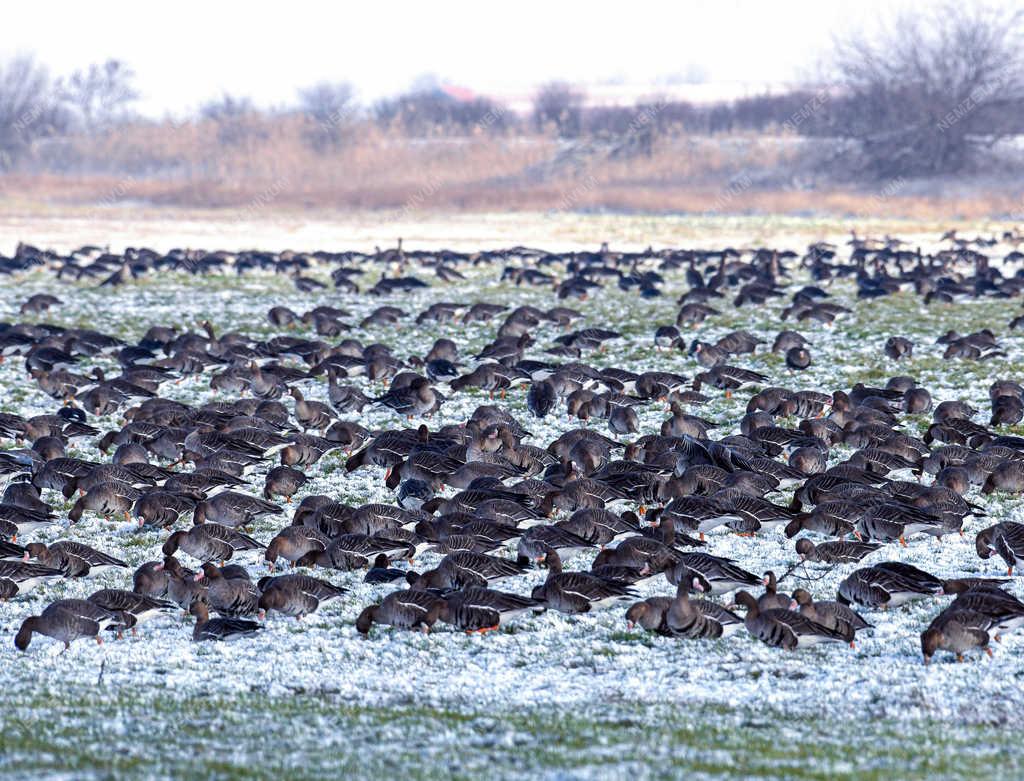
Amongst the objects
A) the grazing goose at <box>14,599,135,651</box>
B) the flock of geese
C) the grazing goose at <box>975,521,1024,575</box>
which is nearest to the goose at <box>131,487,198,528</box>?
the flock of geese

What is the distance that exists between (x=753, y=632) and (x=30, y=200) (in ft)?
223

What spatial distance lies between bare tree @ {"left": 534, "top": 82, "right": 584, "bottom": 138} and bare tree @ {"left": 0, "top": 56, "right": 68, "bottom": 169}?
40.2 meters

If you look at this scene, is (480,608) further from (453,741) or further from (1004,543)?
(1004,543)

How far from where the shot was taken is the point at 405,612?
10.5m

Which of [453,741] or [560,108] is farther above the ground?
[560,108]

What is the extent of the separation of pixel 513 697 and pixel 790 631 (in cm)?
234

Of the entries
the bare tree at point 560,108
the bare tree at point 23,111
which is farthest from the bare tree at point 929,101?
the bare tree at point 23,111

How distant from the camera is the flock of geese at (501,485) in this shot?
10570mm

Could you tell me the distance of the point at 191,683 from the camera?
9.34m

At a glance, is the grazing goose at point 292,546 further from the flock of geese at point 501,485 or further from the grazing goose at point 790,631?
the grazing goose at point 790,631

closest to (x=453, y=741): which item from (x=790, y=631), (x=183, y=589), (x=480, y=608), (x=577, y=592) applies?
(x=480, y=608)

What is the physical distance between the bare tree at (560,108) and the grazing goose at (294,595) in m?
86.8

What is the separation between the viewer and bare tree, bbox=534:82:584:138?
101 metres

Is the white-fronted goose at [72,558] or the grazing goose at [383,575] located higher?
the white-fronted goose at [72,558]
